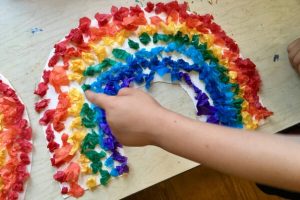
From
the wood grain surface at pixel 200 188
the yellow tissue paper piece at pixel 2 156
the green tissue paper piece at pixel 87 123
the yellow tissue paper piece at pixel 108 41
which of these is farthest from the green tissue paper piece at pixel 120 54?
the wood grain surface at pixel 200 188

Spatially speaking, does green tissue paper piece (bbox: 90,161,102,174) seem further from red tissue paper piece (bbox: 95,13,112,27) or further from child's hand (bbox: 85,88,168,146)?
red tissue paper piece (bbox: 95,13,112,27)

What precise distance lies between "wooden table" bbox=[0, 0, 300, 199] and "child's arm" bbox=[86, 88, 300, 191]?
4.7 inches

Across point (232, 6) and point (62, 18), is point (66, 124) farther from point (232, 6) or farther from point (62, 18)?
point (232, 6)

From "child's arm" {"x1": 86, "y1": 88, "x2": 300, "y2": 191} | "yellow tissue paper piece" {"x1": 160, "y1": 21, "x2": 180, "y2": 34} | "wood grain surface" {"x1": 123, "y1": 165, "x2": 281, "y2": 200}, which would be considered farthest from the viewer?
"wood grain surface" {"x1": 123, "y1": 165, "x2": 281, "y2": 200}

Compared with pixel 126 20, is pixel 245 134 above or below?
below

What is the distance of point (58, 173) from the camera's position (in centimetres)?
63

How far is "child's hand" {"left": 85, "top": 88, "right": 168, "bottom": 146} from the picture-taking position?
54 cm

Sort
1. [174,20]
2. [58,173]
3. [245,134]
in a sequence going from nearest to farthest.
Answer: [245,134]
[58,173]
[174,20]

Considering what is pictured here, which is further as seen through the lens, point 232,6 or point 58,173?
point 232,6

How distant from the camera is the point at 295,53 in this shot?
2.47ft

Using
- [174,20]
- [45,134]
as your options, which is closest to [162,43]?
[174,20]

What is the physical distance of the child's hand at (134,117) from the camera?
54 cm

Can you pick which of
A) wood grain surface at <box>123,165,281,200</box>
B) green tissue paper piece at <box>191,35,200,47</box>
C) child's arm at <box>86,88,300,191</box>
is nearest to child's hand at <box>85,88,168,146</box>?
child's arm at <box>86,88,300,191</box>

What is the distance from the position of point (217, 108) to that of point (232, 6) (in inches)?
8.3
